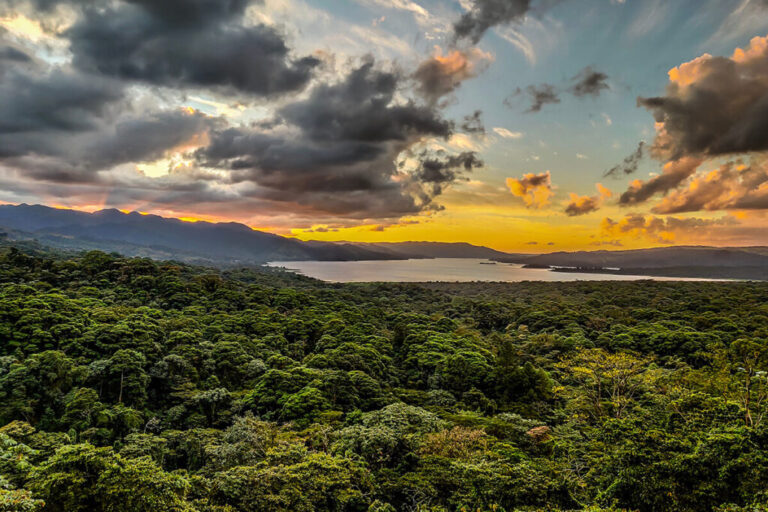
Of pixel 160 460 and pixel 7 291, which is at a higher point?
pixel 7 291

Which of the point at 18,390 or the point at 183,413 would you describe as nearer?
the point at 18,390

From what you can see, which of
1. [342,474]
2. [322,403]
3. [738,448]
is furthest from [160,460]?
[738,448]

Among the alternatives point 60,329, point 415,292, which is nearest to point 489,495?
point 60,329

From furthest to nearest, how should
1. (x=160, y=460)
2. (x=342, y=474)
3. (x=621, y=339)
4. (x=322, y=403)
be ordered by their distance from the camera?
(x=621, y=339) → (x=322, y=403) → (x=160, y=460) → (x=342, y=474)

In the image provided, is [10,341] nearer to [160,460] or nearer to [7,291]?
[7,291]

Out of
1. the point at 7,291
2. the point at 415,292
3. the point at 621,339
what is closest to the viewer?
the point at 7,291

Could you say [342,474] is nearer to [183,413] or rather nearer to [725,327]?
[183,413]
